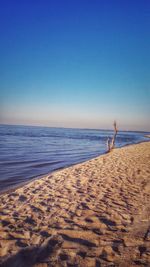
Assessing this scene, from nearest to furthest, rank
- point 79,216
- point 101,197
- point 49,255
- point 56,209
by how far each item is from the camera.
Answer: point 49,255
point 79,216
point 56,209
point 101,197

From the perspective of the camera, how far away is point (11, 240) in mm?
3549

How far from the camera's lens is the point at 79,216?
458 centimetres

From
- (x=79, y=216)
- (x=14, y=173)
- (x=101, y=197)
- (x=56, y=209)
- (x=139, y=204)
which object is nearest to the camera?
(x=79, y=216)

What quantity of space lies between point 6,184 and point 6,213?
11.4 ft

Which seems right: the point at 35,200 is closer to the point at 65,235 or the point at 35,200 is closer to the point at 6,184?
the point at 65,235

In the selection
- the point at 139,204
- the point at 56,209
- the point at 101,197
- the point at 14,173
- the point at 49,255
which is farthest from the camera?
the point at 14,173

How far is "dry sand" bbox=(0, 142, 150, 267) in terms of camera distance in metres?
3.20

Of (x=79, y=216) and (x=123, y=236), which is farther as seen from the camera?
(x=79, y=216)

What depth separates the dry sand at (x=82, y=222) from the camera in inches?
126

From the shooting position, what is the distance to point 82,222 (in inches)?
169

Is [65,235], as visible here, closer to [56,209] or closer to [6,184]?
[56,209]

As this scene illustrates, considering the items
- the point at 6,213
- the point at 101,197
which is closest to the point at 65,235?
the point at 6,213

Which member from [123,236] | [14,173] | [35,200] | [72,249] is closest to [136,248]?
[123,236]

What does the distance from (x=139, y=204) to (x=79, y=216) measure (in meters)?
2.03
